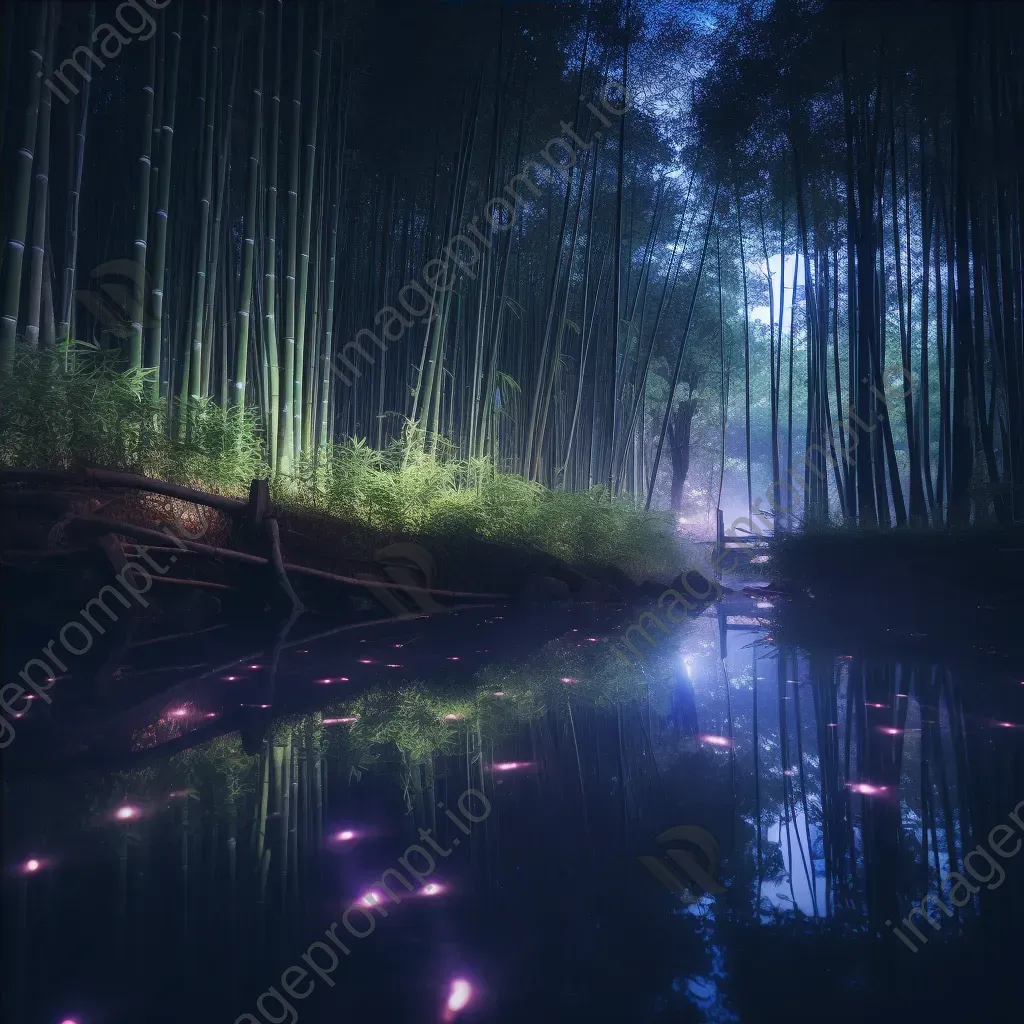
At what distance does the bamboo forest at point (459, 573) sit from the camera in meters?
0.82

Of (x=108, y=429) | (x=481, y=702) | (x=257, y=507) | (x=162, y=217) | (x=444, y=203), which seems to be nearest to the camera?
(x=481, y=702)

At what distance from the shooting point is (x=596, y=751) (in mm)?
1535

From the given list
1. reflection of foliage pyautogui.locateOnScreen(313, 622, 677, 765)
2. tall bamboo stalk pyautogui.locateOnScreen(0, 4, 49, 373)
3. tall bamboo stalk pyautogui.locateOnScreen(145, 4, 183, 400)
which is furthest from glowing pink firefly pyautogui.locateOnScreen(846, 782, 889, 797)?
tall bamboo stalk pyautogui.locateOnScreen(145, 4, 183, 400)

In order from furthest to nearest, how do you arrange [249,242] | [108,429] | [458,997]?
[249,242]
[108,429]
[458,997]

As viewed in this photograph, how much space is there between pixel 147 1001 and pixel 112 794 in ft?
2.26

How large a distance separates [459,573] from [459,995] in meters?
4.09

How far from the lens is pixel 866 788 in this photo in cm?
129

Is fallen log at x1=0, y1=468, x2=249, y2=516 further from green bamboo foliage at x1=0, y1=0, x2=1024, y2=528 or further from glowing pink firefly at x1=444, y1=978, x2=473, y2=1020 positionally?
glowing pink firefly at x1=444, y1=978, x2=473, y2=1020

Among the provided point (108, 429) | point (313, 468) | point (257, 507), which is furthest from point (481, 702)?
point (313, 468)

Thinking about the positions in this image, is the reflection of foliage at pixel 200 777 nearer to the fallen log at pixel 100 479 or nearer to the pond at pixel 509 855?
the pond at pixel 509 855

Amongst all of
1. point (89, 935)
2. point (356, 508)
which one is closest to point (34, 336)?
point (356, 508)

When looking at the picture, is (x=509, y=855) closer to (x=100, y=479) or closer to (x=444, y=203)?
(x=100, y=479)

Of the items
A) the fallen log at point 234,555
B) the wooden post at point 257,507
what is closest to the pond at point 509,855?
the fallen log at point 234,555

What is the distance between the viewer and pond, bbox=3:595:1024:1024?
72 cm
